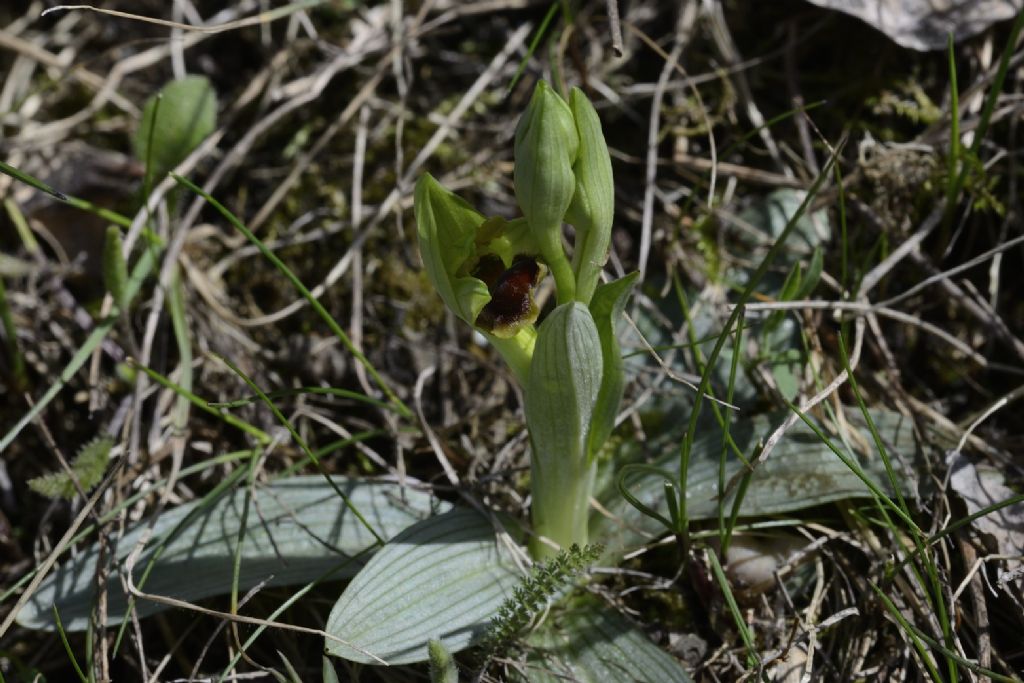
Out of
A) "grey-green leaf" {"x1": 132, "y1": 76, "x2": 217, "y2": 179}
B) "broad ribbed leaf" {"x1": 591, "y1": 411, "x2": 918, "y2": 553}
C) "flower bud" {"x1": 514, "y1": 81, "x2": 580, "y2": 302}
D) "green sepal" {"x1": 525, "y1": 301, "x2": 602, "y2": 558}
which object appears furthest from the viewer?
"grey-green leaf" {"x1": 132, "y1": 76, "x2": 217, "y2": 179}

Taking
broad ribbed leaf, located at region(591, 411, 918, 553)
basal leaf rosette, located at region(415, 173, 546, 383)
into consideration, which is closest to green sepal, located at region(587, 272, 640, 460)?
basal leaf rosette, located at region(415, 173, 546, 383)

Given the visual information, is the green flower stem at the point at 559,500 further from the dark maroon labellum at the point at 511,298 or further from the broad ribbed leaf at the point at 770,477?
the dark maroon labellum at the point at 511,298

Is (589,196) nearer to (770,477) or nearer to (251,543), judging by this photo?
(770,477)

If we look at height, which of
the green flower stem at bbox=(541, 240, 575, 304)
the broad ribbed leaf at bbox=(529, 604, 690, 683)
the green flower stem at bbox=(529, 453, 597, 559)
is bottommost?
the broad ribbed leaf at bbox=(529, 604, 690, 683)

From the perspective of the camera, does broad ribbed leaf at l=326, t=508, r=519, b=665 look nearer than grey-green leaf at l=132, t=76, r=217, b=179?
Yes

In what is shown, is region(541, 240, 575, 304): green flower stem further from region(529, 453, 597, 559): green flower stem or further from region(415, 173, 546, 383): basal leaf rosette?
region(529, 453, 597, 559): green flower stem
